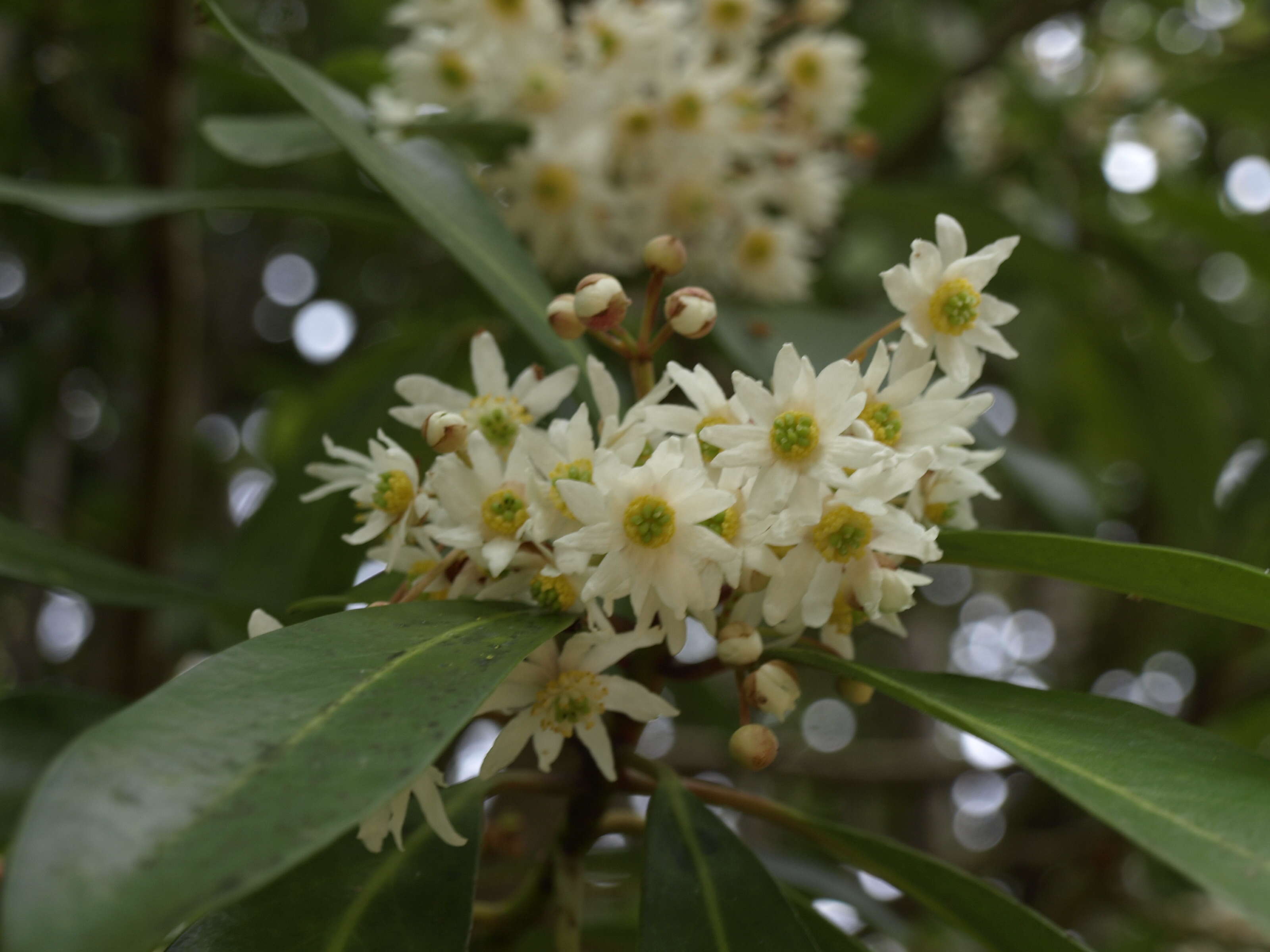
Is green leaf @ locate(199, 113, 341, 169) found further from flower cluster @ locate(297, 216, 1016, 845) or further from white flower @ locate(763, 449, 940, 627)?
white flower @ locate(763, 449, 940, 627)

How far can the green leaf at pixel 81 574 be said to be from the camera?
1.21 meters

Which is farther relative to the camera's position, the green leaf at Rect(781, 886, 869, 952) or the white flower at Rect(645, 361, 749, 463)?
the green leaf at Rect(781, 886, 869, 952)

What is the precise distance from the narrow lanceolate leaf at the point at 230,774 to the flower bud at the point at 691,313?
0.34 meters

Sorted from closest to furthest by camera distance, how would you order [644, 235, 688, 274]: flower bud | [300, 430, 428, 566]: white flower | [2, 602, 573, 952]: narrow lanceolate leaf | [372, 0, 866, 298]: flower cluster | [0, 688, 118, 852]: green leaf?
[2, 602, 573, 952]: narrow lanceolate leaf
[300, 430, 428, 566]: white flower
[644, 235, 688, 274]: flower bud
[0, 688, 118, 852]: green leaf
[372, 0, 866, 298]: flower cluster

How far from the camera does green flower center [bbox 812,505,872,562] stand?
87 centimetres

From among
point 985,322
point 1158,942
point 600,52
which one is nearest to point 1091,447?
point 1158,942

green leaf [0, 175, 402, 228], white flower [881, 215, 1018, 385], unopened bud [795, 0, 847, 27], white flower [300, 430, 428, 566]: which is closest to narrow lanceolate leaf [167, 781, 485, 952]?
white flower [300, 430, 428, 566]

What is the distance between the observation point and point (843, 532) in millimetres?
873

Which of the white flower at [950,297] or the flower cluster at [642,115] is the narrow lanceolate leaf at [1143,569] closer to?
the white flower at [950,297]

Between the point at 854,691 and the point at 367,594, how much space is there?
0.49 m

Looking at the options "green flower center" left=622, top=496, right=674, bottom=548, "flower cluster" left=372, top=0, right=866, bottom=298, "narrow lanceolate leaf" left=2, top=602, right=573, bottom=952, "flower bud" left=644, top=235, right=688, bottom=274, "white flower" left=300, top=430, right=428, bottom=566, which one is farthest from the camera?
"flower cluster" left=372, top=0, right=866, bottom=298

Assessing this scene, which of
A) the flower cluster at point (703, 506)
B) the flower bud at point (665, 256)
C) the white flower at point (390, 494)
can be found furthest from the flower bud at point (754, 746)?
the flower bud at point (665, 256)

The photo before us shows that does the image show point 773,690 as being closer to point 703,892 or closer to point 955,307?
point 703,892

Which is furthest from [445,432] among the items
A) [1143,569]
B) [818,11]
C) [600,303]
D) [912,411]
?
[818,11]
